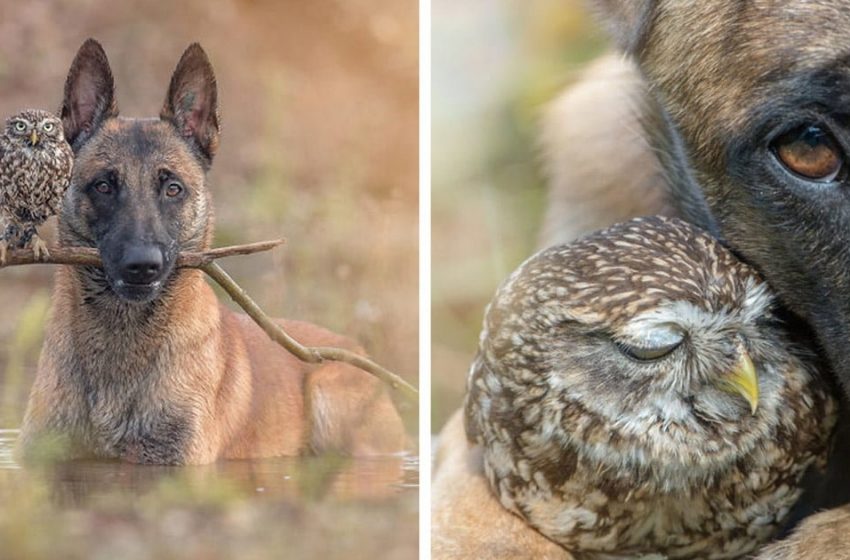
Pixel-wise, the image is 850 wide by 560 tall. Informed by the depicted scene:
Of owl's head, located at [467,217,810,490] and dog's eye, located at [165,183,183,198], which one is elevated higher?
dog's eye, located at [165,183,183,198]

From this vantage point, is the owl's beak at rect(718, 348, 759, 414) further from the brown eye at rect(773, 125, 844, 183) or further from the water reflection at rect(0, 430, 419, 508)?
the water reflection at rect(0, 430, 419, 508)

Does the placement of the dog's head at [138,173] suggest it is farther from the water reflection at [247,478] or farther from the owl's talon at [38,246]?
the water reflection at [247,478]

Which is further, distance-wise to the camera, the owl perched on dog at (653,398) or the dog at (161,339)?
the dog at (161,339)

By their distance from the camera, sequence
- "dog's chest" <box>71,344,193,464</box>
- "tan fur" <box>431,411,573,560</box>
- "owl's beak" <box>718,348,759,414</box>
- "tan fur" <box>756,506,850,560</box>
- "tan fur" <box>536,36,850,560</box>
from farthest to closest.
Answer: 1. "dog's chest" <box>71,344,193,464</box>
2. "tan fur" <box>536,36,850,560</box>
3. "tan fur" <box>431,411,573,560</box>
4. "tan fur" <box>756,506,850,560</box>
5. "owl's beak" <box>718,348,759,414</box>

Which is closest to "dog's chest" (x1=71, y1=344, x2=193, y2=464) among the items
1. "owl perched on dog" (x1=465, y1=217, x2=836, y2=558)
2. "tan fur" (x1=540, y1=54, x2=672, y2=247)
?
"owl perched on dog" (x1=465, y1=217, x2=836, y2=558)

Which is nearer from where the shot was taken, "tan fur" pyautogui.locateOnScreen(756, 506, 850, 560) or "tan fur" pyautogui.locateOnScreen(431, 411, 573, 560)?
"tan fur" pyautogui.locateOnScreen(756, 506, 850, 560)

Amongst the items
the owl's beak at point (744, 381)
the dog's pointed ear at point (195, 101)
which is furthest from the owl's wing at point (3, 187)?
the owl's beak at point (744, 381)

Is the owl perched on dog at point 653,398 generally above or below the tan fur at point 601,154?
below

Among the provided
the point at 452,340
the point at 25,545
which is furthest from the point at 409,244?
the point at 25,545

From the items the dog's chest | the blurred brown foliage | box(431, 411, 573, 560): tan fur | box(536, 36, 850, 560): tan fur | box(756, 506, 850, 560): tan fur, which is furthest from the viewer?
the blurred brown foliage
